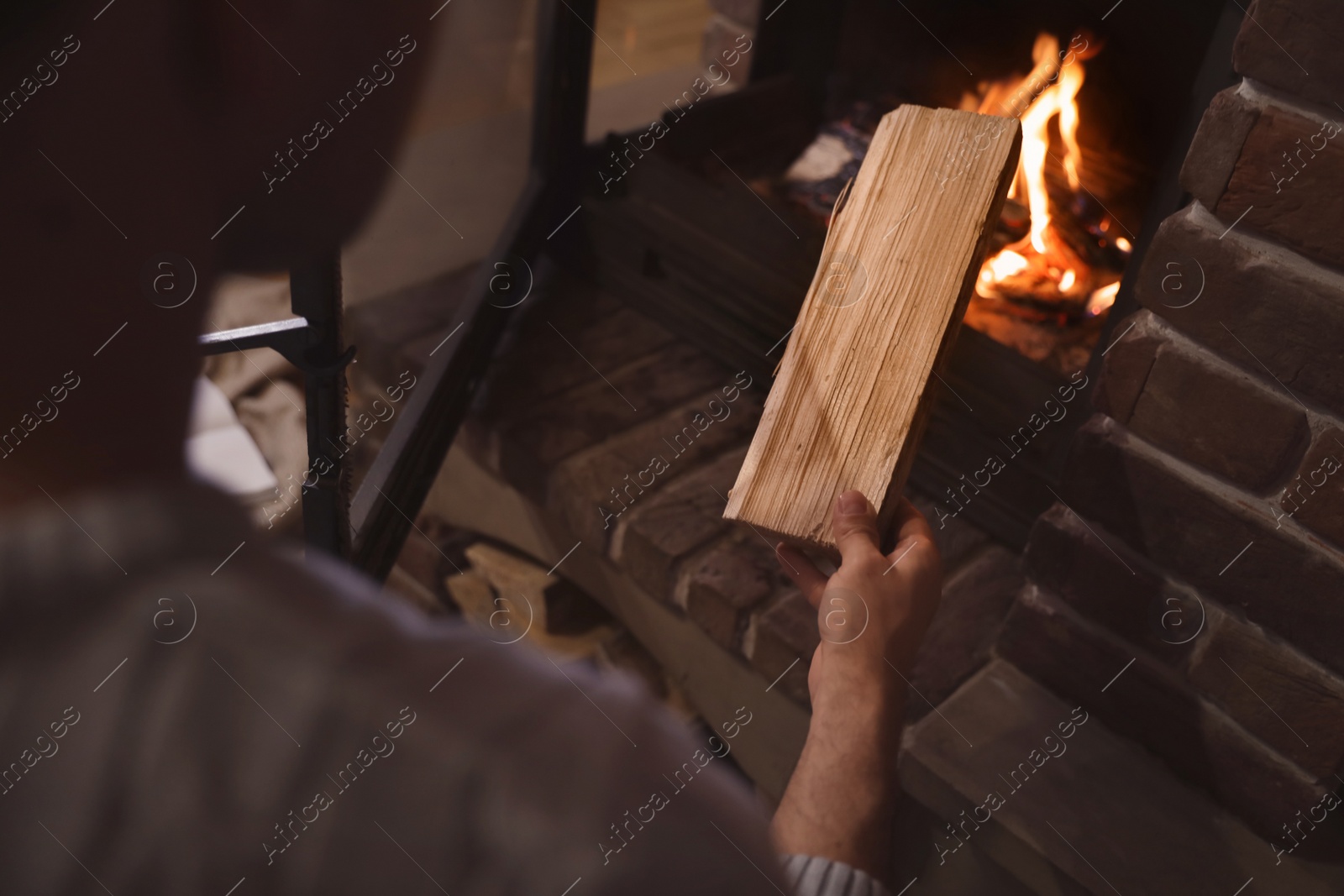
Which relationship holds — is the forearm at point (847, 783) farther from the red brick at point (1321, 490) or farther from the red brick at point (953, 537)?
the red brick at point (953, 537)

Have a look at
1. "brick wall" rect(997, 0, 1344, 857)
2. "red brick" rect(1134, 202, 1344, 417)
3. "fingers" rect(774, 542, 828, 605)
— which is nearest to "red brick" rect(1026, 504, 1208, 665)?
"brick wall" rect(997, 0, 1344, 857)

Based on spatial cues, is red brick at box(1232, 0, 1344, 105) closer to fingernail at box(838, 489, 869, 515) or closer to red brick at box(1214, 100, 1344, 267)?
red brick at box(1214, 100, 1344, 267)

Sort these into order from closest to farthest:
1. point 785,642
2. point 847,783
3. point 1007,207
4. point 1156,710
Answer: point 847,783, point 1156,710, point 785,642, point 1007,207

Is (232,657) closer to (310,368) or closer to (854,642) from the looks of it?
(854,642)

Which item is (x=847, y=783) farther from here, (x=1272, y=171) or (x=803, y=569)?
(x=1272, y=171)

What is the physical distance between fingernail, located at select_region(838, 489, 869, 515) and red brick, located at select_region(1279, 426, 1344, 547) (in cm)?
43

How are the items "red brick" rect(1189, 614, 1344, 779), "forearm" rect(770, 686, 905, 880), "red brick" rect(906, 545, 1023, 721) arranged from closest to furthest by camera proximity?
"forearm" rect(770, 686, 905, 880), "red brick" rect(1189, 614, 1344, 779), "red brick" rect(906, 545, 1023, 721)

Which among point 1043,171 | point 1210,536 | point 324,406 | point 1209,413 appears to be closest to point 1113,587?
point 1210,536

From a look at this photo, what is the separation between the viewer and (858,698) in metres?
0.81

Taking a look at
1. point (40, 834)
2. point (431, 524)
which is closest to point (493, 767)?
point (40, 834)

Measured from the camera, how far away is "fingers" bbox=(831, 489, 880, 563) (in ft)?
2.67

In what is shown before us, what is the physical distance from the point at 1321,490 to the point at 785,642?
62cm

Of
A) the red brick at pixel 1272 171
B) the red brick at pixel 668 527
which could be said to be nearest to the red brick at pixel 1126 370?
the red brick at pixel 1272 171

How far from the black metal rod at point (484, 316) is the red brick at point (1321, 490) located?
1.10 meters
